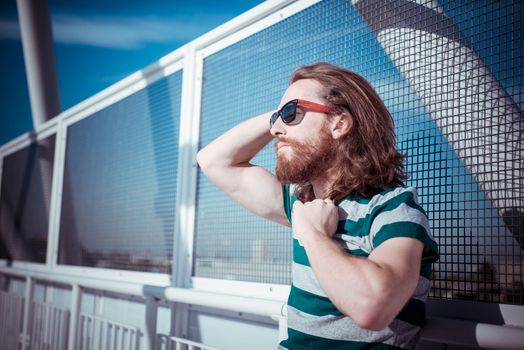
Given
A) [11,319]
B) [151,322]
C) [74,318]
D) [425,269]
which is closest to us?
[425,269]

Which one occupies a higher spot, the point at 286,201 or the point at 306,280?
the point at 286,201

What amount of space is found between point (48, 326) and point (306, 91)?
265 cm

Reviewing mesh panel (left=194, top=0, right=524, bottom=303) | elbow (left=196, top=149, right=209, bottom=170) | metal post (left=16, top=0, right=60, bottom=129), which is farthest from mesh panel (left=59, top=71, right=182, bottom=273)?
metal post (left=16, top=0, right=60, bottom=129)

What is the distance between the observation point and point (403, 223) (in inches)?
36.0

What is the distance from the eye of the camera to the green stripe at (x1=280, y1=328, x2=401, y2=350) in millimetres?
1008

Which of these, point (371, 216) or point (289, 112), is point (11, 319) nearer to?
point (289, 112)

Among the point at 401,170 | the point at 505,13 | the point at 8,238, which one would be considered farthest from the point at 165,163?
the point at 8,238

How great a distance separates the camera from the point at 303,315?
3.67ft

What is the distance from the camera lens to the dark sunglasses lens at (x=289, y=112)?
127 centimetres

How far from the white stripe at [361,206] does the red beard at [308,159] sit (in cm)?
14

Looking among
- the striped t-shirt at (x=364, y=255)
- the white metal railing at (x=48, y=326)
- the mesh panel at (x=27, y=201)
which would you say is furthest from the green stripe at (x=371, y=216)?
the mesh panel at (x=27, y=201)

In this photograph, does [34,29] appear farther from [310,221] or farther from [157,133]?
[310,221]

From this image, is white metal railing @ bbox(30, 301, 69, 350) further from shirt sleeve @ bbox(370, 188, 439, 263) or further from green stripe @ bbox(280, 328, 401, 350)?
shirt sleeve @ bbox(370, 188, 439, 263)

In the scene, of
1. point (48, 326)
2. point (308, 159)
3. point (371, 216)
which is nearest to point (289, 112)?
point (308, 159)
